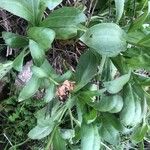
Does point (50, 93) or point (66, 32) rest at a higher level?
point (66, 32)

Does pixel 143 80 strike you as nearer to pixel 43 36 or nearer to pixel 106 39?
pixel 106 39

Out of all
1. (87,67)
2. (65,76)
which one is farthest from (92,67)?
(65,76)

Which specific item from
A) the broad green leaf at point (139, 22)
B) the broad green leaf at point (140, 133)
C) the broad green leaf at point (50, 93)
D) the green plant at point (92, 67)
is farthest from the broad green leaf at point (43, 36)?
the broad green leaf at point (140, 133)

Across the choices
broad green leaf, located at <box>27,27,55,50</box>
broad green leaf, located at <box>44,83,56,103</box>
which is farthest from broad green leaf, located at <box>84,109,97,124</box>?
broad green leaf, located at <box>27,27,55,50</box>

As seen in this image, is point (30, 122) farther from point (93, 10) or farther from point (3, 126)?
point (93, 10)

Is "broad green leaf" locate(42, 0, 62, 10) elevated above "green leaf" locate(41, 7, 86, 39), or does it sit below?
above

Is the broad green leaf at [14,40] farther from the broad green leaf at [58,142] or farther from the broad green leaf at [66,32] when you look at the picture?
the broad green leaf at [58,142]

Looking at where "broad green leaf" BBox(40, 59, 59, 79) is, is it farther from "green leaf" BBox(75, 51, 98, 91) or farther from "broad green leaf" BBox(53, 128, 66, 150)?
"broad green leaf" BBox(53, 128, 66, 150)
